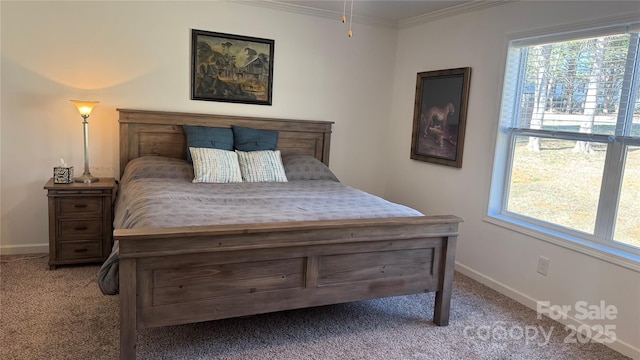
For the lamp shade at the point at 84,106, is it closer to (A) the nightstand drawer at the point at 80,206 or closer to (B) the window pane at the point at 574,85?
(A) the nightstand drawer at the point at 80,206

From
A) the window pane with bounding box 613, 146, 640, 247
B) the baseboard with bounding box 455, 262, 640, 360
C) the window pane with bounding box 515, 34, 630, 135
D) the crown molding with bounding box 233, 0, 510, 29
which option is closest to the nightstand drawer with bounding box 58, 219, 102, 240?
the crown molding with bounding box 233, 0, 510, 29

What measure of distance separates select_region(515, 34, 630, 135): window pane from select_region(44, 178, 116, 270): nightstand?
323cm

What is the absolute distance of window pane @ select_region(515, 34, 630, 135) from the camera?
2643 millimetres

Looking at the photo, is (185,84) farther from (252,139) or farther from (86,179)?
(86,179)

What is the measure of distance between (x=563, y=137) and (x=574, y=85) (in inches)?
13.7

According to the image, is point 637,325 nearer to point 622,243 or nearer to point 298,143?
point 622,243

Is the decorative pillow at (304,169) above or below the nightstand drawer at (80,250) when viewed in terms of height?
above

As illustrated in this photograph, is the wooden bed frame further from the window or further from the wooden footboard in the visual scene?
the window

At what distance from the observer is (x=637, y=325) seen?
242cm

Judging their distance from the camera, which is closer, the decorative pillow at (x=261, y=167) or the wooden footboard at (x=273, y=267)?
the wooden footboard at (x=273, y=267)

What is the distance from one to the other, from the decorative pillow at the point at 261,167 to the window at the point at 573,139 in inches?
69.1

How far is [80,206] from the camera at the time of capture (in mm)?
3285

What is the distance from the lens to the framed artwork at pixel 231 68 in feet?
12.6

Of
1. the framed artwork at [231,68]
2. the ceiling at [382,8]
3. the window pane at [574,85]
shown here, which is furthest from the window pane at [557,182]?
the framed artwork at [231,68]
